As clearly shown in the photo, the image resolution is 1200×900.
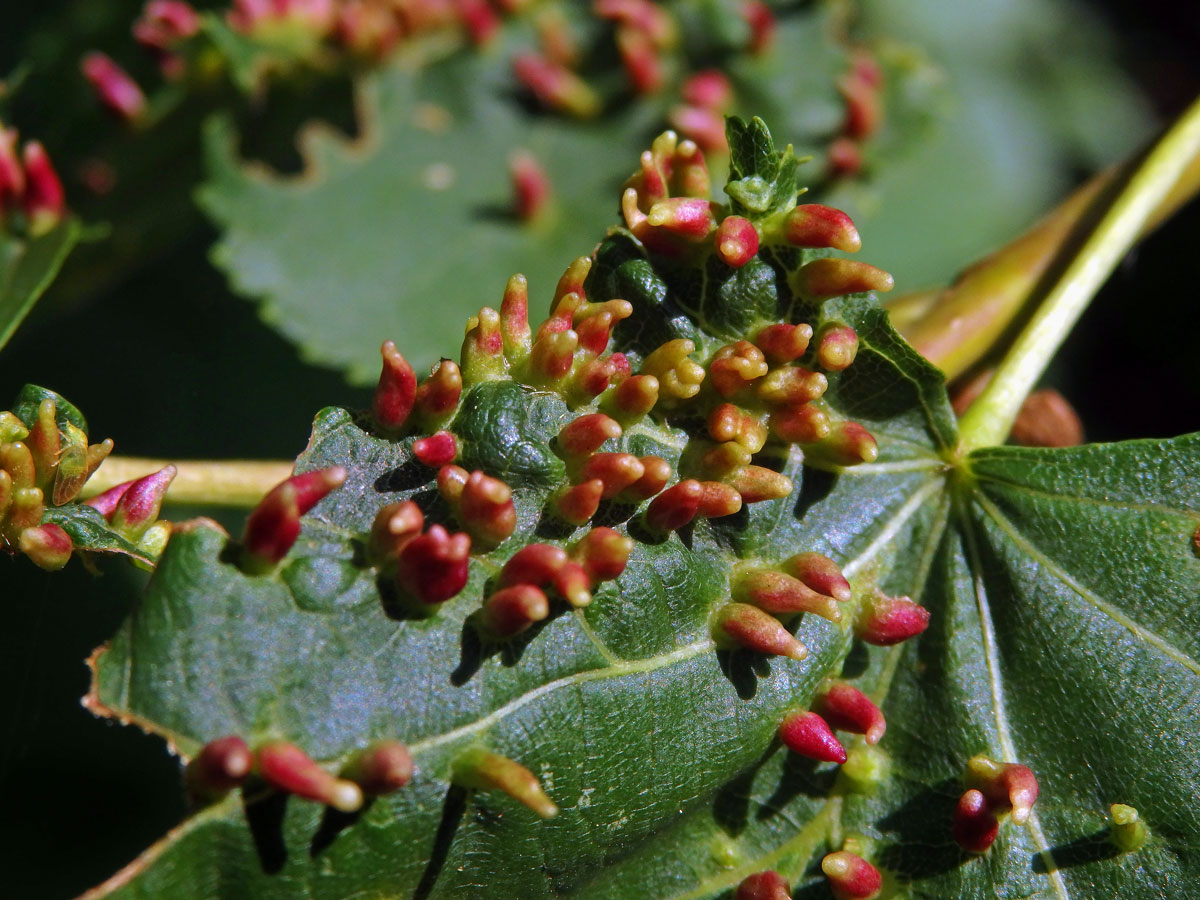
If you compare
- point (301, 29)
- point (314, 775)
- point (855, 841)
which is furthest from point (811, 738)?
point (301, 29)

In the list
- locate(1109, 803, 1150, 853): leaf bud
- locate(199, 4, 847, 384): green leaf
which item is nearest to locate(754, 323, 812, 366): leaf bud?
locate(1109, 803, 1150, 853): leaf bud

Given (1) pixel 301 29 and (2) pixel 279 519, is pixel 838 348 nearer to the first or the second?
(2) pixel 279 519

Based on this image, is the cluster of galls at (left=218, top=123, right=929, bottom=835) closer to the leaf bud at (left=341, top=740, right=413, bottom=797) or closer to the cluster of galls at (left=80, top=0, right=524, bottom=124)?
the leaf bud at (left=341, top=740, right=413, bottom=797)

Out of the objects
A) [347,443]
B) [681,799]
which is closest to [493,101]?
[347,443]

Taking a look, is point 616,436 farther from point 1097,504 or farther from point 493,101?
point 493,101

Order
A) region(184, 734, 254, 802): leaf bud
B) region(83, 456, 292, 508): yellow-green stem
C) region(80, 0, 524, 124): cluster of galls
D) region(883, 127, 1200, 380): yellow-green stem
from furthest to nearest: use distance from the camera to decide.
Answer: region(80, 0, 524, 124): cluster of galls < region(883, 127, 1200, 380): yellow-green stem < region(83, 456, 292, 508): yellow-green stem < region(184, 734, 254, 802): leaf bud
